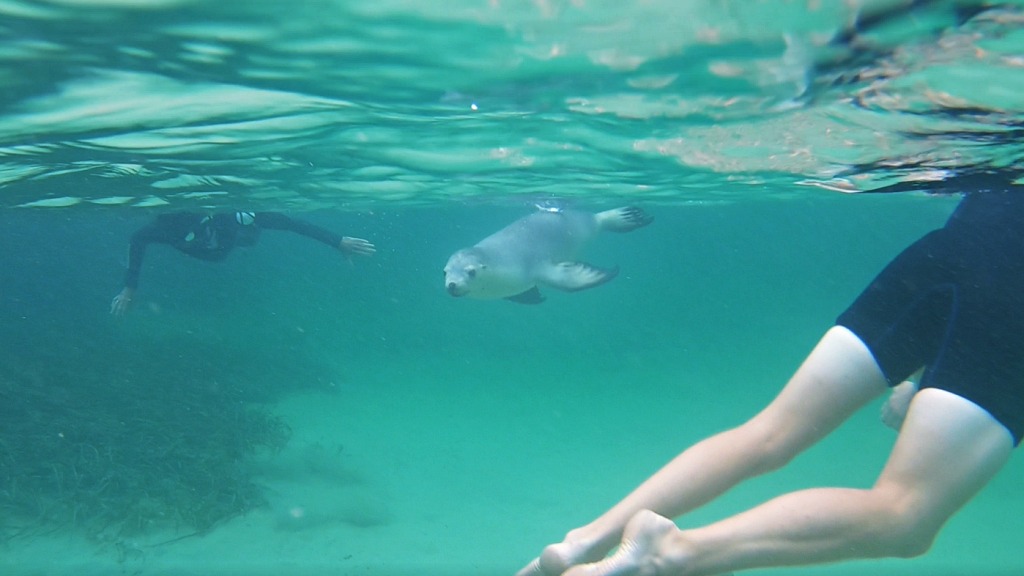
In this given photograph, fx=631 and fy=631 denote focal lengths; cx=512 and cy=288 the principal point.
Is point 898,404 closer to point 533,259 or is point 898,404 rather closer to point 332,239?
point 533,259

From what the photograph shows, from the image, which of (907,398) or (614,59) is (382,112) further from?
(907,398)

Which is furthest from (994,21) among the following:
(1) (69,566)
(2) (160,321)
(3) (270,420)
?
(2) (160,321)

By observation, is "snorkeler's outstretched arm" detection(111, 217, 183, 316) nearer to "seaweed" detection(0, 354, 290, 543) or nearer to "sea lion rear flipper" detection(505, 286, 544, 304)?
"seaweed" detection(0, 354, 290, 543)

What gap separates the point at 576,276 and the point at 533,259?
3.94 ft

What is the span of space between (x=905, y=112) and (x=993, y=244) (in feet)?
10.4

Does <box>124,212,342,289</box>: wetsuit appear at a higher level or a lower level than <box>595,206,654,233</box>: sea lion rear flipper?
higher

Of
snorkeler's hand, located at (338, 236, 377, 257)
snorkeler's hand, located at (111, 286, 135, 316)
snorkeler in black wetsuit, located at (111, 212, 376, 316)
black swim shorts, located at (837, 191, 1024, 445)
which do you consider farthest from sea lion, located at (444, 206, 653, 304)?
snorkeler's hand, located at (111, 286, 135, 316)

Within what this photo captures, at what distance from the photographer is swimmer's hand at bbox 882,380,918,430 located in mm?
5793

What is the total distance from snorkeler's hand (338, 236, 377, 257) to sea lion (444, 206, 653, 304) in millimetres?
2414

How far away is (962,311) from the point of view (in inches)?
175

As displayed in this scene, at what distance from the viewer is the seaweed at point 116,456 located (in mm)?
12047

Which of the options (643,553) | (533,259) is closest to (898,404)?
(643,553)

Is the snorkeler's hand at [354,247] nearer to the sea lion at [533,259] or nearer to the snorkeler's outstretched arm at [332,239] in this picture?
the snorkeler's outstretched arm at [332,239]

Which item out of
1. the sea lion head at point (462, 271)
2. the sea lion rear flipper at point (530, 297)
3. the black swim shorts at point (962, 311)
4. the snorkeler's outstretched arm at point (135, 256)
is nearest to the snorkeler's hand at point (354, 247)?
the sea lion head at point (462, 271)
